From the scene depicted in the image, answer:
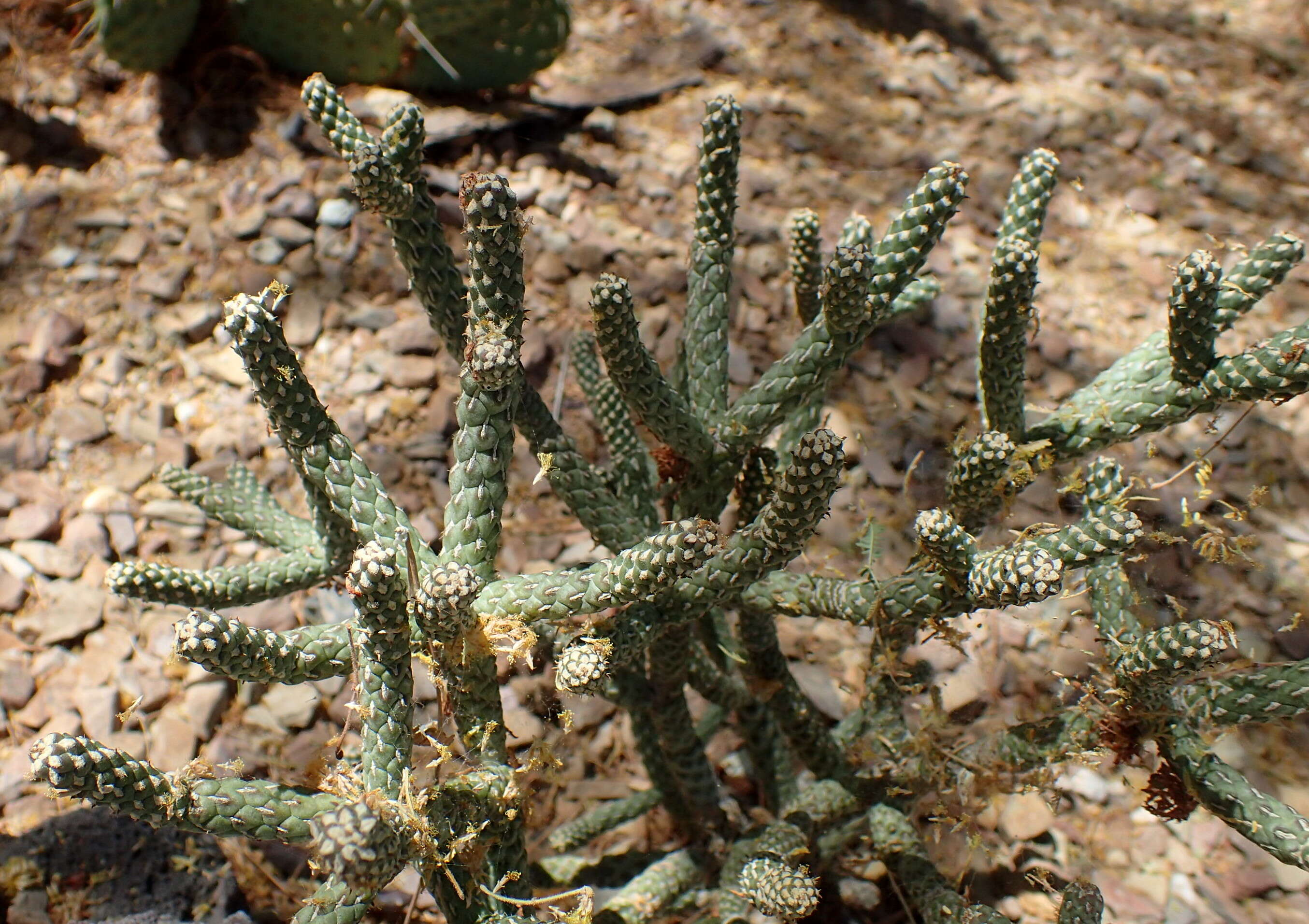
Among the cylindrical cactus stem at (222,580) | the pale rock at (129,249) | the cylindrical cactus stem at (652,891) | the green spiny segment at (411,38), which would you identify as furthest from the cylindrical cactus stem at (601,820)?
the green spiny segment at (411,38)

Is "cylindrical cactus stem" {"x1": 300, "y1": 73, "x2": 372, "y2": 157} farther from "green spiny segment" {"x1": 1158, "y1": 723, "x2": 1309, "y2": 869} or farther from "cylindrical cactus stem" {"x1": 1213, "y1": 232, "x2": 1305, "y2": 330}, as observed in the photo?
"green spiny segment" {"x1": 1158, "y1": 723, "x2": 1309, "y2": 869}

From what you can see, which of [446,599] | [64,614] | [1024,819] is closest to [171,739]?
[64,614]

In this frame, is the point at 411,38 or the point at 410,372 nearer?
the point at 410,372

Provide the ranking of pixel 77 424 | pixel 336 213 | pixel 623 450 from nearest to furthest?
pixel 623 450 < pixel 77 424 < pixel 336 213

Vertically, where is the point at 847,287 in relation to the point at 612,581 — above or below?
above

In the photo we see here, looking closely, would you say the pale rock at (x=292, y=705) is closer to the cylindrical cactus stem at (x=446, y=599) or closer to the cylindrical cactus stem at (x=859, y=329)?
the cylindrical cactus stem at (x=446, y=599)

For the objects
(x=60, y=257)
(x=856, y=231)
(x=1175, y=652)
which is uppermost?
(x=60, y=257)

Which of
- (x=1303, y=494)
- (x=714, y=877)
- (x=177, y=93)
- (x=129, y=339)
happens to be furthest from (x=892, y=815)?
(x=177, y=93)

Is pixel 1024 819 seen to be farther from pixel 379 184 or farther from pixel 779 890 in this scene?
pixel 379 184

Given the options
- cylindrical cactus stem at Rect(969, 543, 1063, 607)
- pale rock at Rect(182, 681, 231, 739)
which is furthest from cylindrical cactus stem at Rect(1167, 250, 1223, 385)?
pale rock at Rect(182, 681, 231, 739)
